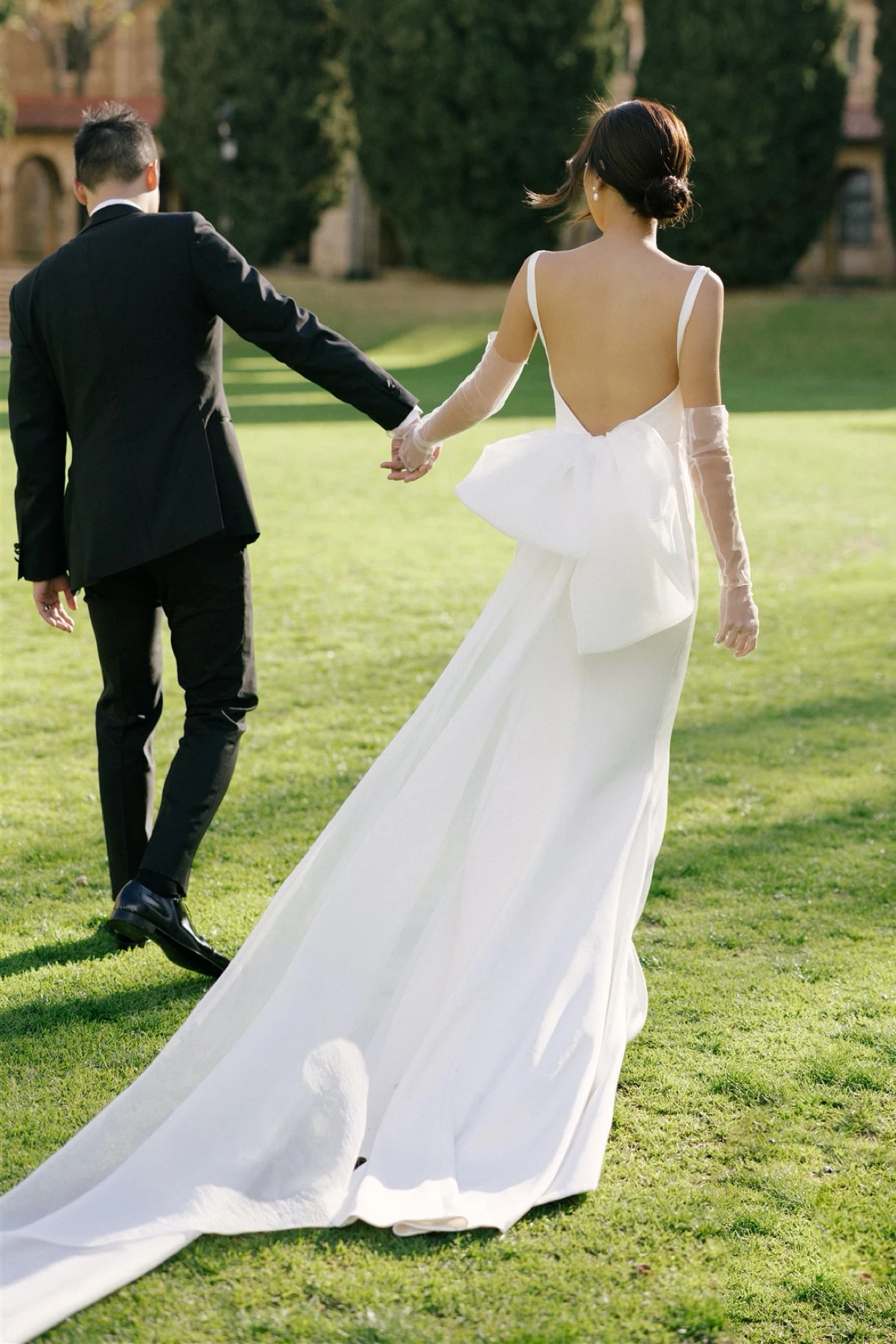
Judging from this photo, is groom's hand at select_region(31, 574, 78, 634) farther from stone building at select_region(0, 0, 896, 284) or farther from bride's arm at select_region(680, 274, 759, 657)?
stone building at select_region(0, 0, 896, 284)

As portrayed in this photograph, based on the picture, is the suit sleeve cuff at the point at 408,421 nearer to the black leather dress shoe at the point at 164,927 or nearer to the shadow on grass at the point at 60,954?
the black leather dress shoe at the point at 164,927

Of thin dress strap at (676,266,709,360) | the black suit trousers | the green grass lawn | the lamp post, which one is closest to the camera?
the green grass lawn

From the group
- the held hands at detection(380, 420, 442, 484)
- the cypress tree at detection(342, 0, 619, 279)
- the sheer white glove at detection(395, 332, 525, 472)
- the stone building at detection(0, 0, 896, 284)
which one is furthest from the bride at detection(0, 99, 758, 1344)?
the stone building at detection(0, 0, 896, 284)

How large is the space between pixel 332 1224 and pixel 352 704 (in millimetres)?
4608

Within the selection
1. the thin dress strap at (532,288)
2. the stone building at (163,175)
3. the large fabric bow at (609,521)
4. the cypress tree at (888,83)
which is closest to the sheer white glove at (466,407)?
the thin dress strap at (532,288)

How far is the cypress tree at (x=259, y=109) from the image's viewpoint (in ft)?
122

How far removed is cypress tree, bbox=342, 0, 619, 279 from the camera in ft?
117

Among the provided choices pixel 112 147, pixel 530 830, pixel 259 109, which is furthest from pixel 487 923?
pixel 259 109

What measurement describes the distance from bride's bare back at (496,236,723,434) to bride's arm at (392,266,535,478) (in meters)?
0.02

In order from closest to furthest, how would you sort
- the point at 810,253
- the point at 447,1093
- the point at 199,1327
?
the point at 199,1327 < the point at 447,1093 < the point at 810,253

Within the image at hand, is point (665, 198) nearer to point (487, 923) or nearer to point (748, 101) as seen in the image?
point (487, 923)

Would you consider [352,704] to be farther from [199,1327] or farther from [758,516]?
[758,516]

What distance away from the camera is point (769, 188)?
35.7 meters

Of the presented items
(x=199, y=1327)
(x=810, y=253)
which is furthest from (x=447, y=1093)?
(x=810, y=253)
